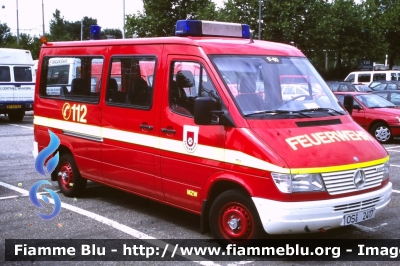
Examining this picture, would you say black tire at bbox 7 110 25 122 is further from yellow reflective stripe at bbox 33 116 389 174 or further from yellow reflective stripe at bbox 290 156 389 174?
yellow reflective stripe at bbox 290 156 389 174

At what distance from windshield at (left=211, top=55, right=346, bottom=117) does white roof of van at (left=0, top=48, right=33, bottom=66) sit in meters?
17.4

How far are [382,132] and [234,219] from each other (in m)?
11.3

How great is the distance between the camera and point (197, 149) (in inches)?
250

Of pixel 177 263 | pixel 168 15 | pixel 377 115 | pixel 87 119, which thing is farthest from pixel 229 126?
pixel 168 15

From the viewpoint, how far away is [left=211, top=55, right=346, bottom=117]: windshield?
6.20m

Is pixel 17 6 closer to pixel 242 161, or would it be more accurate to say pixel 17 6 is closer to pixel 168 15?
pixel 168 15

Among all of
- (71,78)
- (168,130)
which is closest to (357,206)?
(168,130)

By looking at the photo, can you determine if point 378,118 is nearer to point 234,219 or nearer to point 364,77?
point 234,219

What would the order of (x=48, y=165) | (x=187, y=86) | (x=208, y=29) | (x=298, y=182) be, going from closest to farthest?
(x=298, y=182) → (x=187, y=86) → (x=208, y=29) → (x=48, y=165)

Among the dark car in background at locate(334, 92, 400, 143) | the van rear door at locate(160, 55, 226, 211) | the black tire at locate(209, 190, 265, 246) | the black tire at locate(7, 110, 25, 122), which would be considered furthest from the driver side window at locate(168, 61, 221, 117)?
the black tire at locate(7, 110, 25, 122)

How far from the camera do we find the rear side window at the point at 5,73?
2184 centimetres

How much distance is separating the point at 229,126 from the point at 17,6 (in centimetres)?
4872

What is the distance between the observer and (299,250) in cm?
612

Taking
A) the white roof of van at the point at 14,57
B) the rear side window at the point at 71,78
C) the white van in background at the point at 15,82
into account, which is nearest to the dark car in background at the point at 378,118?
the rear side window at the point at 71,78
